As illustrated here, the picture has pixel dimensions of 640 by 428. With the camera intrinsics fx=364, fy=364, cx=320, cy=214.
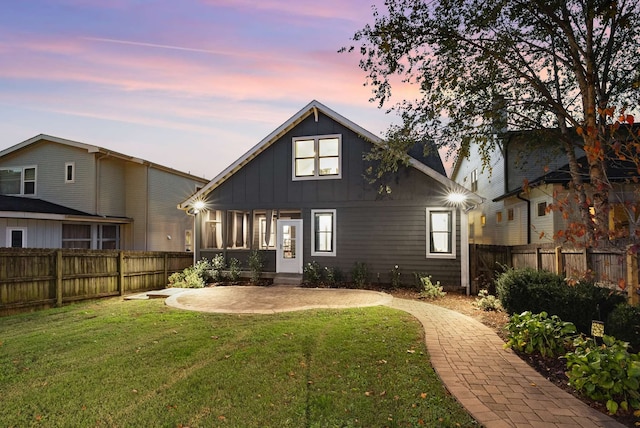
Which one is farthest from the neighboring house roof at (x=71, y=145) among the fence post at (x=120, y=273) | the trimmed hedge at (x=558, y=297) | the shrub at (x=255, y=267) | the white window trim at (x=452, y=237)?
the trimmed hedge at (x=558, y=297)

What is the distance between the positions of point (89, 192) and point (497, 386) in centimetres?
2042

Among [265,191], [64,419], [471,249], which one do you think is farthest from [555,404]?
[265,191]

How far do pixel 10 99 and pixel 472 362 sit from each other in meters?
18.5

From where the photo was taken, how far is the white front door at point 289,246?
14.3 meters

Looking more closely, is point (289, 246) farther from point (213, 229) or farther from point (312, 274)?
point (213, 229)

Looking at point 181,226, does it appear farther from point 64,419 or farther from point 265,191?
point 64,419

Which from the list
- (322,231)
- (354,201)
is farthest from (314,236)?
(354,201)

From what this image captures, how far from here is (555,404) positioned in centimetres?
396

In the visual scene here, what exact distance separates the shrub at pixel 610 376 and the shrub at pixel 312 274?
31.2 feet

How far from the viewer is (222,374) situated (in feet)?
15.4

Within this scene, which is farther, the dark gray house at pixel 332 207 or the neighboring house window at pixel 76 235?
the neighboring house window at pixel 76 235

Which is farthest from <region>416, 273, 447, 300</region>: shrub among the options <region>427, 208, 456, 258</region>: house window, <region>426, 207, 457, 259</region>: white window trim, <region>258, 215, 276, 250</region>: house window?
<region>258, 215, 276, 250</region>: house window

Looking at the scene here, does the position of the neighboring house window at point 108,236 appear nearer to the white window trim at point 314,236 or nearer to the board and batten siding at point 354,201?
the board and batten siding at point 354,201

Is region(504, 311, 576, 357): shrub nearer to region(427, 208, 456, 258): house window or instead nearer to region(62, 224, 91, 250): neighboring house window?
region(427, 208, 456, 258): house window
